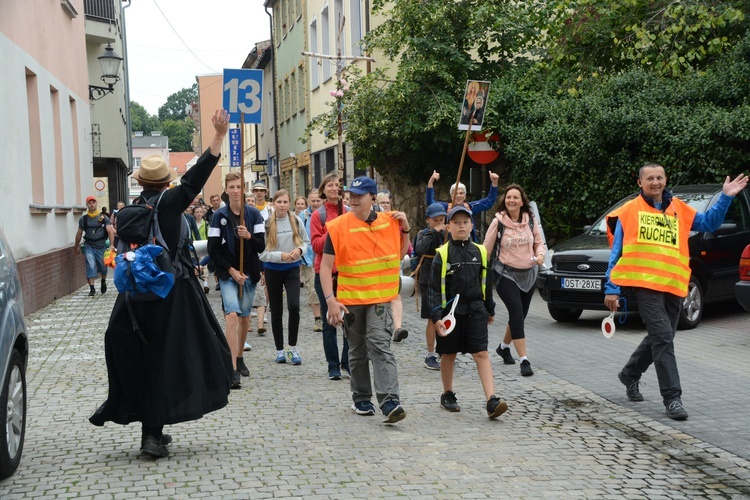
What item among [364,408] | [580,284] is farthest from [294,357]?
[580,284]

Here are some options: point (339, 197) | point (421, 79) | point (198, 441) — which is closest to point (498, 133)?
point (421, 79)

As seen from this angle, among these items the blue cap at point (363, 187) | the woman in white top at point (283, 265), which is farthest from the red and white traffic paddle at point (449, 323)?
the woman in white top at point (283, 265)

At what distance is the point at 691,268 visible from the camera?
12.1 meters

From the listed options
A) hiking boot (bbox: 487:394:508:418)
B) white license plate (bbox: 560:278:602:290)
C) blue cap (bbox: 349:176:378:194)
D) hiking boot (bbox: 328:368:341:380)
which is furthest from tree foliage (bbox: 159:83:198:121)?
hiking boot (bbox: 487:394:508:418)

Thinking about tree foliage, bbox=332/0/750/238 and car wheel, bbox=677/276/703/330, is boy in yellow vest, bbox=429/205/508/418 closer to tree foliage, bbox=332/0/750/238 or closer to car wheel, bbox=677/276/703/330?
car wheel, bbox=677/276/703/330

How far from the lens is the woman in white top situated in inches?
372

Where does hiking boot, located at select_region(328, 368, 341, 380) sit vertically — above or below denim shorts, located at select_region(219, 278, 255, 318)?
below

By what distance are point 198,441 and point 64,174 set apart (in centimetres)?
1448

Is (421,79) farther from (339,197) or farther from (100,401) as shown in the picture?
(100,401)

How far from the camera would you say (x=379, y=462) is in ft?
18.9

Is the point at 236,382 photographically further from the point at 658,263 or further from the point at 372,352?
the point at 658,263

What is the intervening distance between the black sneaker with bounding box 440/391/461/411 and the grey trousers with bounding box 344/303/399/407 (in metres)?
0.56

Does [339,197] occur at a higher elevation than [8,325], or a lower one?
higher

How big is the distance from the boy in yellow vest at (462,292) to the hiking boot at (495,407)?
10.0 inches
